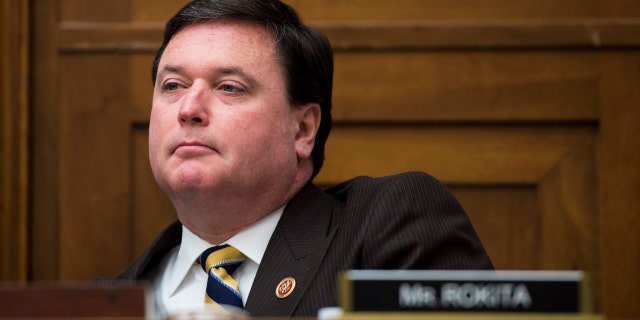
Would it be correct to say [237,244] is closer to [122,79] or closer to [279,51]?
[279,51]

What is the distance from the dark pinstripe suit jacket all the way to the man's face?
156 mm

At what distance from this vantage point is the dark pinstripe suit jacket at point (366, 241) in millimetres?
1662

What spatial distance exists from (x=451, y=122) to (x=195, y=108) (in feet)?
2.92

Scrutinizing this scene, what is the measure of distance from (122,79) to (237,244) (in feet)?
2.69

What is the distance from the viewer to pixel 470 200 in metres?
2.49

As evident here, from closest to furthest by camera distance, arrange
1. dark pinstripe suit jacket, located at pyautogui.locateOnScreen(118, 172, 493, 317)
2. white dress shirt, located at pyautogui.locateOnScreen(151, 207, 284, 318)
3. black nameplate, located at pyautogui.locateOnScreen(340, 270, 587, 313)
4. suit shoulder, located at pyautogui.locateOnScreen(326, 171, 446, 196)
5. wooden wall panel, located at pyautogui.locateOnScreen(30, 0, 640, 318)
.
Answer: black nameplate, located at pyautogui.locateOnScreen(340, 270, 587, 313) → dark pinstripe suit jacket, located at pyautogui.locateOnScreen(118, 172, 493, 317) → suit shoulder, located at pyautogui.locateOnScreen(326, 171, 446, 196) → white dress shirt, located at pyautogui.locateOnScreen(151, 207, 284, 318) → wooden wall panel, located at pyautogui.locateOnScreen(30, 0, 640, 318)

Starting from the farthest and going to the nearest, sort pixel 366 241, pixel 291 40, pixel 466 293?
pixel 291 40, pixel 366 241, pixel 466 293

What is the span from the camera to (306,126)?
83.0 inches

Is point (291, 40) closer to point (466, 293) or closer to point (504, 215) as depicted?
point (504, 215)

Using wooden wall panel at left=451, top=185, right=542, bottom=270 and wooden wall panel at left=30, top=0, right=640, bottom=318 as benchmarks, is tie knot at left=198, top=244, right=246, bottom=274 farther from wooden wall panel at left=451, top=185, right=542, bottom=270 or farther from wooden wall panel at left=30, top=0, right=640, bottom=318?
wooden wall panel at left=451, top=185, right=542, bottom=270

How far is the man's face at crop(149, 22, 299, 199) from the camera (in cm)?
184

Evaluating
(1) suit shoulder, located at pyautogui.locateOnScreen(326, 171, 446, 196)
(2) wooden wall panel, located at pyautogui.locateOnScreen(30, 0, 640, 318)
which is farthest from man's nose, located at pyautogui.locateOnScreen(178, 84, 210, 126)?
(2) wooden wall panel, located at pyautogui.locateOnScreen(30, 0, 640, 318)

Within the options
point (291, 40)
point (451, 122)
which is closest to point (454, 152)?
point (451, 122)

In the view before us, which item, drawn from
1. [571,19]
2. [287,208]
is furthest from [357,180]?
[571,19]
